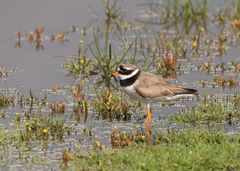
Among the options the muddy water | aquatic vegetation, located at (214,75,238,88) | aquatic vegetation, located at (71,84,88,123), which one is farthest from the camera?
aquatic vegetation, located at (214,75,238,88)

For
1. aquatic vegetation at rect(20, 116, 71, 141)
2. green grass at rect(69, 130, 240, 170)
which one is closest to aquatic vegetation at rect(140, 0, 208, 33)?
aquatic vegetation at rect(20, 116, 71, 141)

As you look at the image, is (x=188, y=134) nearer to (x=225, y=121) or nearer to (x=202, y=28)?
(x=225, y=121)

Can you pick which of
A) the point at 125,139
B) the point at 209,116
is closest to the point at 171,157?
the point at 125,139

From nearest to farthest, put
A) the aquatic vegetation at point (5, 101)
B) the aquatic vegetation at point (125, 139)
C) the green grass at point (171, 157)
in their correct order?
the green grass at point (171, 157) → the aquatic vegetation at point (125, 139) → the aquatic vegetation at point (5, 101)

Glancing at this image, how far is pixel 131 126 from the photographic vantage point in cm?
1144

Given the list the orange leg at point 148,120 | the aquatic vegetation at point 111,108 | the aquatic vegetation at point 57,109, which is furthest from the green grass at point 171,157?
the aquatic vegetation at point 57,109

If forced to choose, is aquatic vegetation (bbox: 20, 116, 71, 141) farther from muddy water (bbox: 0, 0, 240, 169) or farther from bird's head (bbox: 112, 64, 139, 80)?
bird's head (bbox: 112, 64, 139, 80)

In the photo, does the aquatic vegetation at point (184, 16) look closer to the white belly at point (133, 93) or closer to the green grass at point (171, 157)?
the white belly at point (133, 93)

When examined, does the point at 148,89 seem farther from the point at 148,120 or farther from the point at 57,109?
the point at 57,109

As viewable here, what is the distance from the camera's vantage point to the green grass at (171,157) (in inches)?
365

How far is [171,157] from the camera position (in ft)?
31.0

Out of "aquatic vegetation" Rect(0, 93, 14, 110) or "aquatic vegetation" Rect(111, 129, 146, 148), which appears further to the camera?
"aquatic vegetation" Rect(0, 93, 14, 110)

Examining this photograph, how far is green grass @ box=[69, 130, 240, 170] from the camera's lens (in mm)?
9273

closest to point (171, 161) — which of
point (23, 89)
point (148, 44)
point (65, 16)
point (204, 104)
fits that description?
point (204, 104)
